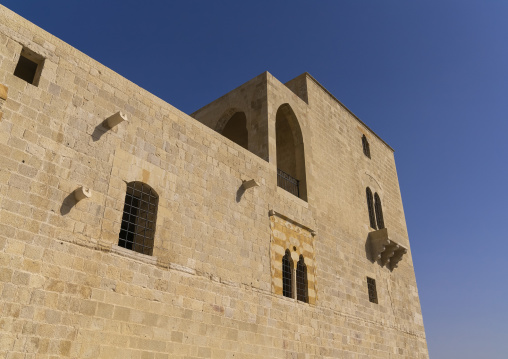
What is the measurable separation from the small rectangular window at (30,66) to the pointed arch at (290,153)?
17.6 feet

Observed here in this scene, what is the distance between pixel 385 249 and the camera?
38.3 ft

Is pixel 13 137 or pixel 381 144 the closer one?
pixel 13 137

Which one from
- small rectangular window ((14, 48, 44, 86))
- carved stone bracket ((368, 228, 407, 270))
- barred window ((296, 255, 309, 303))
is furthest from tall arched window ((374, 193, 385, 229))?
small rectangular window ((14, 48, 44, 86))

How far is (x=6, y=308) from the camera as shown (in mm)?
4547

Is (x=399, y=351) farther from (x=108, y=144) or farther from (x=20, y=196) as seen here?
(x=20, y=196)

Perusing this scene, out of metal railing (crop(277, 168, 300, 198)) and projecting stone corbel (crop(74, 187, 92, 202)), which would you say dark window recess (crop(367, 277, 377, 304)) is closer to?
metal railing (crop(277, 168, 300, 198))

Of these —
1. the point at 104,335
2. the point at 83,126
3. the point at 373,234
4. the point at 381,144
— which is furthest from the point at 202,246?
the point at 381,144

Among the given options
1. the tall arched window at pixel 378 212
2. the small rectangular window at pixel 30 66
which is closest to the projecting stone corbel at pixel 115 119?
the small rectangular window at pixel 30 66

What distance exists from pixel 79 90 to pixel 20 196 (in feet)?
6.09

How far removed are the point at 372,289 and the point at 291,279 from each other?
357 cm

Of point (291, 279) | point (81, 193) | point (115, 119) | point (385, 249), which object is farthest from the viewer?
point (385, 249)

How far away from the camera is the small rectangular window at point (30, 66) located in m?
5.74

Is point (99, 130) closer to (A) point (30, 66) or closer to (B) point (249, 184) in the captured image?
(A) point (30, 66)

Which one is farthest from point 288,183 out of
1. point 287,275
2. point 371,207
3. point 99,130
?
point 99,130
